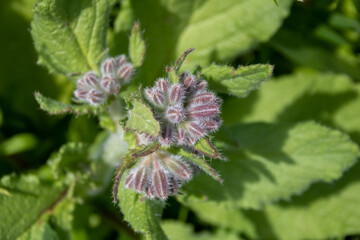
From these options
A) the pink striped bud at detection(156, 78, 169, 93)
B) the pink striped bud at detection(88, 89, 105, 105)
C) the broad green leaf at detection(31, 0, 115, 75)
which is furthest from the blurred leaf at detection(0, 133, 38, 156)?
the pink striped bud at detection(156, 78, 169, 93)

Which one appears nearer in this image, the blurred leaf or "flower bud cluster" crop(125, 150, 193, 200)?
"flower bud cluster" crop(125, 150, 193, 200)

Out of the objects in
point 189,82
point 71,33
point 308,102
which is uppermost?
point 71,33

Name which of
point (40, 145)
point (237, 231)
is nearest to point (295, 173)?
point (237, 231)

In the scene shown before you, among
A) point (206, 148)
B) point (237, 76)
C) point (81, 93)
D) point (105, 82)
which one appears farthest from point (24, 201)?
point (237, 76)

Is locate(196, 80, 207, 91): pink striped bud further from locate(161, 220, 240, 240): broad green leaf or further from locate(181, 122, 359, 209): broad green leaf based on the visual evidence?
locate(161, 220, 240, 240): broad green leaf

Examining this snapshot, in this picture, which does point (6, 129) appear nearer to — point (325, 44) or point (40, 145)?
point (40, 145)

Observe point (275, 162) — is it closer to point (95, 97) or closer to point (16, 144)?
point (95, 97)

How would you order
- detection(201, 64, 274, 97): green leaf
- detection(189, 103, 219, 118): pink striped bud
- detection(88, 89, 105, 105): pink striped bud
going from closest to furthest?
detection(189, 103, 219, 118): pink striped bud < detection(201, 64, 274, 97): green leaf < detection(88, 89, 105, 105): pink striped bud
